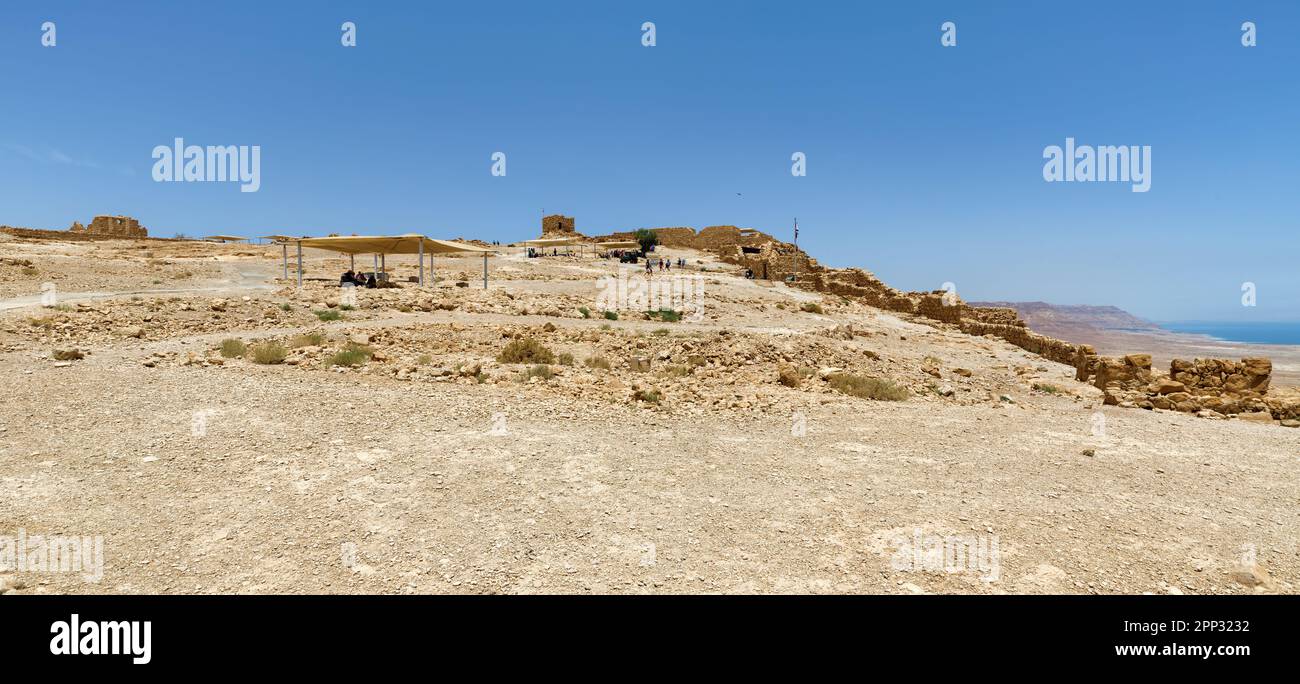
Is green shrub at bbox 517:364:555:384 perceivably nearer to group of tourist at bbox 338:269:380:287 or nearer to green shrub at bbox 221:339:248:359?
green shrub at bbox 221:339:248:359

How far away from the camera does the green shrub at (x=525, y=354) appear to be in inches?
461

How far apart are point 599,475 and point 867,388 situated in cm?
588

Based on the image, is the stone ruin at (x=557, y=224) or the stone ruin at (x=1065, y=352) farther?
the stone ruin at (x=557, y=224)

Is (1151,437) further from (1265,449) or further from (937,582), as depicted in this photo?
(937,582)

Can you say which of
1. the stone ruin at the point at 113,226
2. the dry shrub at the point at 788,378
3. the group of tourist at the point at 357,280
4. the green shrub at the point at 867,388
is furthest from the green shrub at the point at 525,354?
the stone ruin at the point at 113,226

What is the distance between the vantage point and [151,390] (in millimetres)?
7441

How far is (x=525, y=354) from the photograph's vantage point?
12078 millimetres

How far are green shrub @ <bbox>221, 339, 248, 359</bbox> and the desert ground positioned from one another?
0.37ft

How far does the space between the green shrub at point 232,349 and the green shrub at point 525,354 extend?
4.60 meters

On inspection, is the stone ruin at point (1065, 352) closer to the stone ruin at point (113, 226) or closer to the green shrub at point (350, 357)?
the green shrub at point (350, 357)

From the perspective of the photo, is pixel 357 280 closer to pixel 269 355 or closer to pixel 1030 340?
pixel 269 355

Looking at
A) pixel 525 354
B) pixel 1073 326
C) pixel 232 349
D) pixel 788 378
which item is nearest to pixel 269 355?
pixel 232 349
